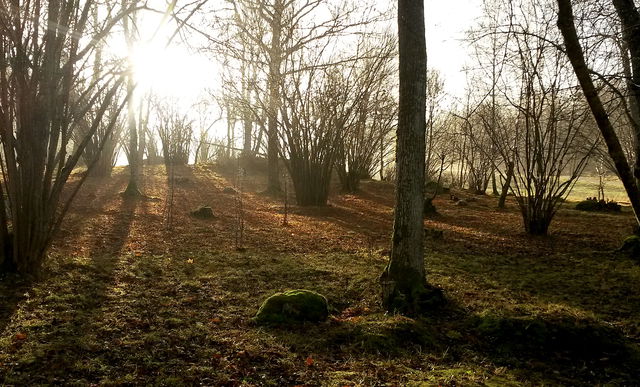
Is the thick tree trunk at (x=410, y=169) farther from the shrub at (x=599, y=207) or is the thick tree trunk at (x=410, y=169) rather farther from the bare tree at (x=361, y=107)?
the shrub at (x=599, y=207)

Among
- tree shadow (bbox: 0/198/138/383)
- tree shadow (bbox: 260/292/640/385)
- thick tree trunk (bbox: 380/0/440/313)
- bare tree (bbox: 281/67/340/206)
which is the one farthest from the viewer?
bare tree (bbox: 281/67/340/206)

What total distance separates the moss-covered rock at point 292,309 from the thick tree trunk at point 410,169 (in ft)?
2.47

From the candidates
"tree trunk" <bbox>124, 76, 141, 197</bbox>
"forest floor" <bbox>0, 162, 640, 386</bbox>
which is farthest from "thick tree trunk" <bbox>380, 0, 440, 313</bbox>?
"tree trunk" <bbox>124, 76, 141, 197</bbox>

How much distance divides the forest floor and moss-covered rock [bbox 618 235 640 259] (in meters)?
0.25

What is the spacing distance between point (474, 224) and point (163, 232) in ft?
22.9

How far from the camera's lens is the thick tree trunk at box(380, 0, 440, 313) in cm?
450

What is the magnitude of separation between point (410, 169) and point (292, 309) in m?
1.89

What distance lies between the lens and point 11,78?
14.9 ft

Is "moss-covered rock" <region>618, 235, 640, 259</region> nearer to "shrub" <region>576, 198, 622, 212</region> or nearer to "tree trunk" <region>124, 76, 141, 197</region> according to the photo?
"shrub" <region>576, 198, 622, 212</region>

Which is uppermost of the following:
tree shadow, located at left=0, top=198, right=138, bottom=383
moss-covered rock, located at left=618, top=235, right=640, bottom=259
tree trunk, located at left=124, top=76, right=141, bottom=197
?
tree trunk, located at left=124, top=76, right=141, bottom=197

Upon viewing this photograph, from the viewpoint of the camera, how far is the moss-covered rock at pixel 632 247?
647 cm

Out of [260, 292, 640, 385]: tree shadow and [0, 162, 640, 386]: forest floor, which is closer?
[0, 162, 640, 386]: forest floor

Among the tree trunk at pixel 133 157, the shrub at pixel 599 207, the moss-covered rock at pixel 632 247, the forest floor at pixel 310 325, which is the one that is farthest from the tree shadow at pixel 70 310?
the shrub at pixel 599 207

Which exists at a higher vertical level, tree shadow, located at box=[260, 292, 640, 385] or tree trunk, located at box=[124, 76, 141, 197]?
tree trunk, located at box=[124, 76, 141, 197]
